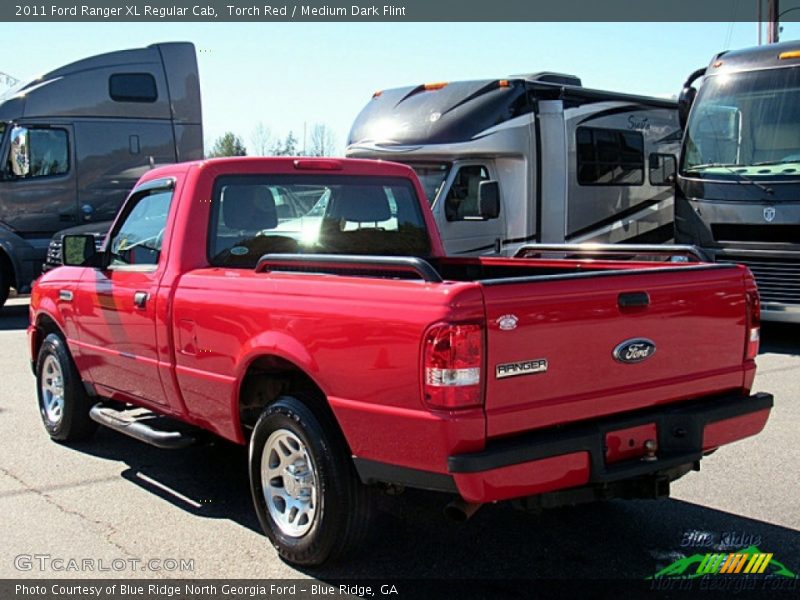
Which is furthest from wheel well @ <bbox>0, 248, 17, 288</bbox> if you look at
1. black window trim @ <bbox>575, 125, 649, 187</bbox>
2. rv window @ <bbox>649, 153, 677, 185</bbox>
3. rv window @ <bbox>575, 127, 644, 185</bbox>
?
rv window @ <bbox>649, 153, 677, 185</bbox>

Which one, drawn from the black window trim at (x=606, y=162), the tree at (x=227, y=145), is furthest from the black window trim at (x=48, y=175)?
the tree at (x=227, y=145)

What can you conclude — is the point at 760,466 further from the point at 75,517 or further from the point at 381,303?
the point at 75,517

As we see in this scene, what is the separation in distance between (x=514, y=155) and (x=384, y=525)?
8230 millimetres

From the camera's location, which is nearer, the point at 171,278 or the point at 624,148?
the point at 171,278

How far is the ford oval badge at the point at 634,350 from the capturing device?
398 centimetres

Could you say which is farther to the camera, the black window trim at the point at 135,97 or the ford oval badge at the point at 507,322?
the black window trim at the point at 135,97

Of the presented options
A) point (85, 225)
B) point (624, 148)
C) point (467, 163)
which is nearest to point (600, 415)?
point (467, 163)

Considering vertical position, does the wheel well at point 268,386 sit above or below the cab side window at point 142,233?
below

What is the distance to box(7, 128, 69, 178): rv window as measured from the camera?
1482cm

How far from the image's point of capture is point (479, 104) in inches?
479

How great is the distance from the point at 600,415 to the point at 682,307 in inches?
26.0

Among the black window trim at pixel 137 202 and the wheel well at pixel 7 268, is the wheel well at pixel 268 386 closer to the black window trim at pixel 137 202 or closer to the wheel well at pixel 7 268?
Result: the black window trim at pixel 137 202

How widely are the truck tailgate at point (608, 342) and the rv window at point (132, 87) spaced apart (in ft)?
41.7
